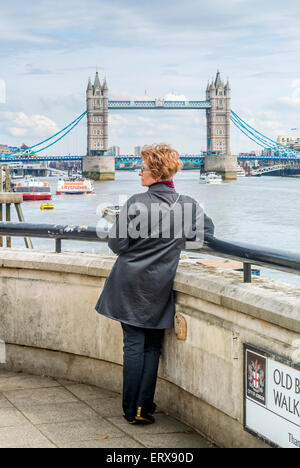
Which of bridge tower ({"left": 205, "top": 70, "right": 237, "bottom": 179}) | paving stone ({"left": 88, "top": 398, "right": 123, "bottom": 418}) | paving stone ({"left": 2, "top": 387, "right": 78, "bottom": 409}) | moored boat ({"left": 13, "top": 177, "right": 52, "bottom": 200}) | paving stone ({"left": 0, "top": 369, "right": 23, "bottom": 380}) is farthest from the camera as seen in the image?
bridge tower ({"left": 205, "top": 70, "right": 237, "bottom": 179})

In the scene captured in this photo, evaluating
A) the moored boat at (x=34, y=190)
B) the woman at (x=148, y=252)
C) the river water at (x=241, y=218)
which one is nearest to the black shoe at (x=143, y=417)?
the woman at (x=148, y=252)

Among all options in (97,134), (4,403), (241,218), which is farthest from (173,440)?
(97,134)

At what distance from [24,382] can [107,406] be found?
556 mm

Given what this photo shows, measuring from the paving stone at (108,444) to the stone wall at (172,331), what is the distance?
308 mm

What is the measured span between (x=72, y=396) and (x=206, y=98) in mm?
113552

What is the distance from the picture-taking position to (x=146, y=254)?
9.21 ft

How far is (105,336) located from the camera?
343 cm

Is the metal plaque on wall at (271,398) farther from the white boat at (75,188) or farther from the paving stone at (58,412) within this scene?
the white boat at (75,188)

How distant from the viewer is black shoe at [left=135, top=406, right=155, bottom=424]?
2.96 meters

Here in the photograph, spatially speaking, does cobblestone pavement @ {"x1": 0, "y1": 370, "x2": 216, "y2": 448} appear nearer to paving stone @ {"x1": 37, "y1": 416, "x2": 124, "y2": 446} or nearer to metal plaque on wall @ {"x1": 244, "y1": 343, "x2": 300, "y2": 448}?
paving stone @ {"x1": 37, "y1": 416, "x2": 124, "y2": 446}

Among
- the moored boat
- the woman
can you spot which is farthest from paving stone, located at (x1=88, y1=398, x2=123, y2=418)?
the moored boat

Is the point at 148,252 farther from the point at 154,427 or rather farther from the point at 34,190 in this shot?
the point at 34,190
